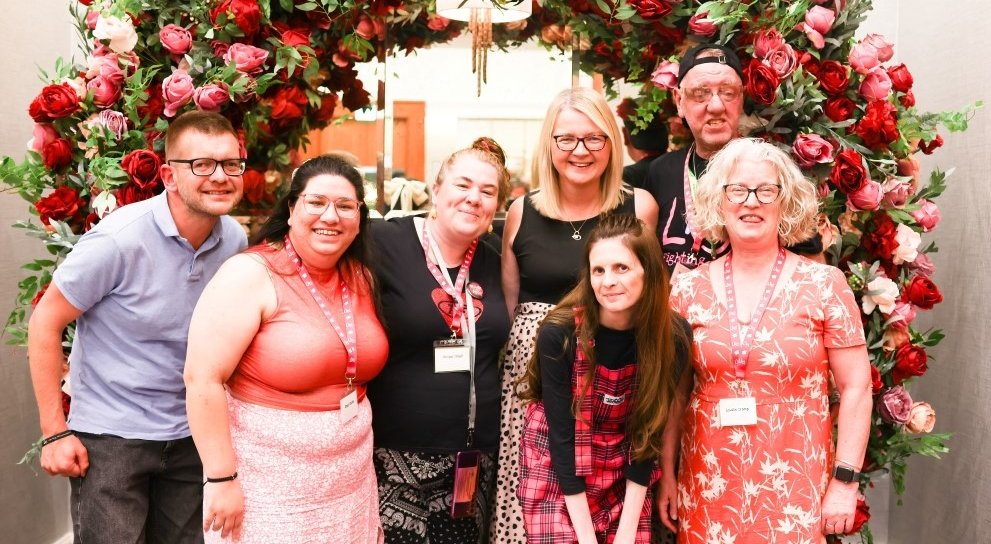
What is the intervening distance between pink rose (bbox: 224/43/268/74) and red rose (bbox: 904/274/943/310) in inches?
88.9

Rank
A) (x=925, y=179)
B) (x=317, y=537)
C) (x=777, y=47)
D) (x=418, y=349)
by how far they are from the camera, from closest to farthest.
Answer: (x=317, y=537) → (x=418, y=349) → (x=777, y=47) → (x=925, y=179)

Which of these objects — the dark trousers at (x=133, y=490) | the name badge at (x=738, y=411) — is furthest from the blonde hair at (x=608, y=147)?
the dark trousers at (x=133, y=490)

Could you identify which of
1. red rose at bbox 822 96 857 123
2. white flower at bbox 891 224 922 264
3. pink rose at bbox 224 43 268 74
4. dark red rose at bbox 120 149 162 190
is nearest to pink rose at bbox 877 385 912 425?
white flower at bbox 891 224 922 264

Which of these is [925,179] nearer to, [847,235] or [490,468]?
[847,235]

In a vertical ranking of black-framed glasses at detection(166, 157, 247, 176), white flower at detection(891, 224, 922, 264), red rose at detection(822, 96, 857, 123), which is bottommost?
white flower at detection(891, 224, 922, 264)

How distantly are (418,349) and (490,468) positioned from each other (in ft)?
1.46

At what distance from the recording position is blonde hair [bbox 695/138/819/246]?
2.12m

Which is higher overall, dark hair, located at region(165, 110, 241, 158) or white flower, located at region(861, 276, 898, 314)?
dark hair, located at region(165, 110, 241, 158)

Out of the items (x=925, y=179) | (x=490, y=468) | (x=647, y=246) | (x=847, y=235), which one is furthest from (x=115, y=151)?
(x=925, y=179)

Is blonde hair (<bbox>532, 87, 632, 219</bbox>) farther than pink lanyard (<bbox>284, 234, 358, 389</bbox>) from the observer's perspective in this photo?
Yes

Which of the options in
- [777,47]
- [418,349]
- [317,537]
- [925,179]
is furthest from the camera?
[925,179]

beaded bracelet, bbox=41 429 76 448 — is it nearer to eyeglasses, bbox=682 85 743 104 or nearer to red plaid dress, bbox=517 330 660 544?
red plaid dress, bbox=517 330 660 544

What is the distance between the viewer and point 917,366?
2.58 meters

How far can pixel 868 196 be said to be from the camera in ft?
8.18
